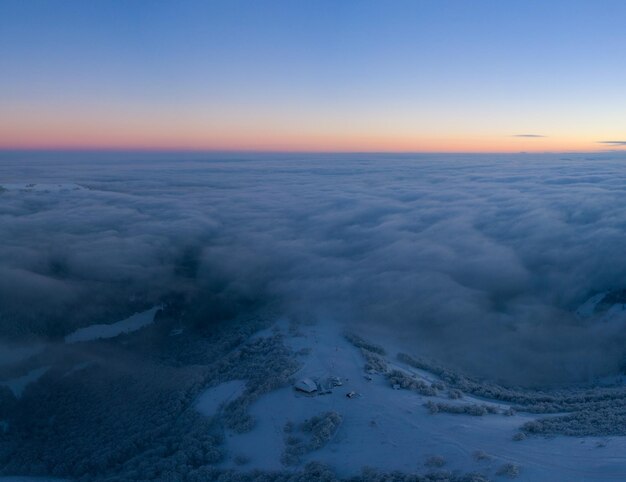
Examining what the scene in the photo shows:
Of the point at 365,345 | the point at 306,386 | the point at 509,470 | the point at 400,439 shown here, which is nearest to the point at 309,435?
the point at 306,386

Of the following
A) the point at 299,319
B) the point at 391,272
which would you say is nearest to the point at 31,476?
the point at 299,319

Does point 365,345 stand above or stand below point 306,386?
below

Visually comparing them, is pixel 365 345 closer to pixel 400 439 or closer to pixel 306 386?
pixel 306 386

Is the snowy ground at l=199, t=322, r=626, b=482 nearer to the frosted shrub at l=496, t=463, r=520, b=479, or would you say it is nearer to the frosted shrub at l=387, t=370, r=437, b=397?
the frosted shrub at l=496, t=463, r=520, b=479

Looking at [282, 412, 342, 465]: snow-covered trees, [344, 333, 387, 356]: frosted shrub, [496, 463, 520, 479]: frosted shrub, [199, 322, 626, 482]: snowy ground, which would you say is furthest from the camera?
[344, 333, 387, 356]: frosted shrub

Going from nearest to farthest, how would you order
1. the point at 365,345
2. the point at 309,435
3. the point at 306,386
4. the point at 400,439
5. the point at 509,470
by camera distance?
the point at 509,470
the point at 400,439
the point at 309,435
the point at 306,386
the point at 365,345

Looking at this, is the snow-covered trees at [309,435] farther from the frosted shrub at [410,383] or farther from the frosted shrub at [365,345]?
the frosted shrub at [365,345]

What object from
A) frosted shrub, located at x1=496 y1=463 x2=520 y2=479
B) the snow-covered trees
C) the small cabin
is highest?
frosted shrub, located at x1=496 y1=463 x2=520 y2=479

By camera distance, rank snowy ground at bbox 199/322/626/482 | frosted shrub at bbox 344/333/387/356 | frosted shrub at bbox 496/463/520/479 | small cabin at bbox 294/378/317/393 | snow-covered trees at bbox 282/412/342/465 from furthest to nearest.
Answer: frosted shrub at bbox 344/333/387/356
small cabin at bbox 294/378/317/393
snow-covered trees at bbox 282/412/342/465
snowy ground at bbox 199/322/626/482
frosted shrub at bbox 496/463/520/479

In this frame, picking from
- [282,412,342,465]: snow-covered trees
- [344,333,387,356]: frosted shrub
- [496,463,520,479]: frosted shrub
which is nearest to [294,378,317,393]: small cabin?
[282,412,342,465]: snow-covered trees

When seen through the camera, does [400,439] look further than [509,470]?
Yes

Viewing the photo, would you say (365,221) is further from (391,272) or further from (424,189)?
→ (424,189)
